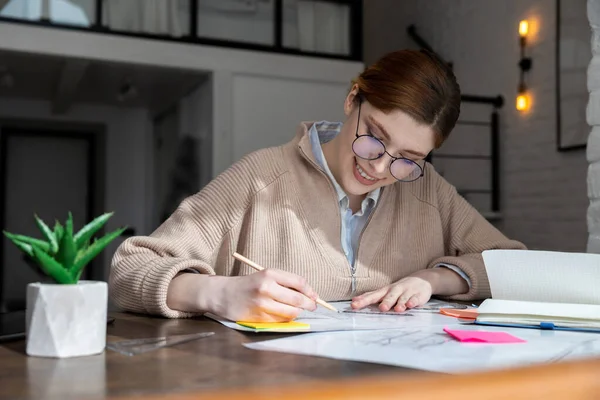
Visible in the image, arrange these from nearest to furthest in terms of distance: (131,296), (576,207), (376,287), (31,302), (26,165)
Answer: (31,302) → (131,296) → (376,287) → (576,207) → (26,165)

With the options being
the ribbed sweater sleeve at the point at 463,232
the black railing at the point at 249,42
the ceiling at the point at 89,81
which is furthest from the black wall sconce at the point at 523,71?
the ribbed sweater sleeve at the point at 463,232

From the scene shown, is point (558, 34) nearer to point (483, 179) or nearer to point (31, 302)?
point (483, 179)

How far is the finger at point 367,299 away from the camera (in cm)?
114

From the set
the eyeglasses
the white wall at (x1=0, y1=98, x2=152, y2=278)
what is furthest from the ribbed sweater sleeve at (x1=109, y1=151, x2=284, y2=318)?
the white wall at (x1=0, y1=98, x2=152, y2=278)

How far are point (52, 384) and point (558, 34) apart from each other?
4.55 m

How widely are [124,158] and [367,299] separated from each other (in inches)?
260

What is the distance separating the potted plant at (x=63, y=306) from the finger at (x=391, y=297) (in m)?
0.57

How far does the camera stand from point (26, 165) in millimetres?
7148

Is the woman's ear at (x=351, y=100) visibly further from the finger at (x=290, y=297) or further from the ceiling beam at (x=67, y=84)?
the ceiling beam at (x=67, y=84)

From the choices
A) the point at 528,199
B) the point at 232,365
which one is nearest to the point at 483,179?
the point at 528,199

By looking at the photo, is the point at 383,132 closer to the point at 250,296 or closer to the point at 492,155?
the point at 250,296

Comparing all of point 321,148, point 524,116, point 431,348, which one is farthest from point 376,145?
point 524,116

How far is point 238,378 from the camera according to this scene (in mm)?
570

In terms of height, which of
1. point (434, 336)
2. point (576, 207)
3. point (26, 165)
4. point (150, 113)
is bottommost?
point (434, 336)
